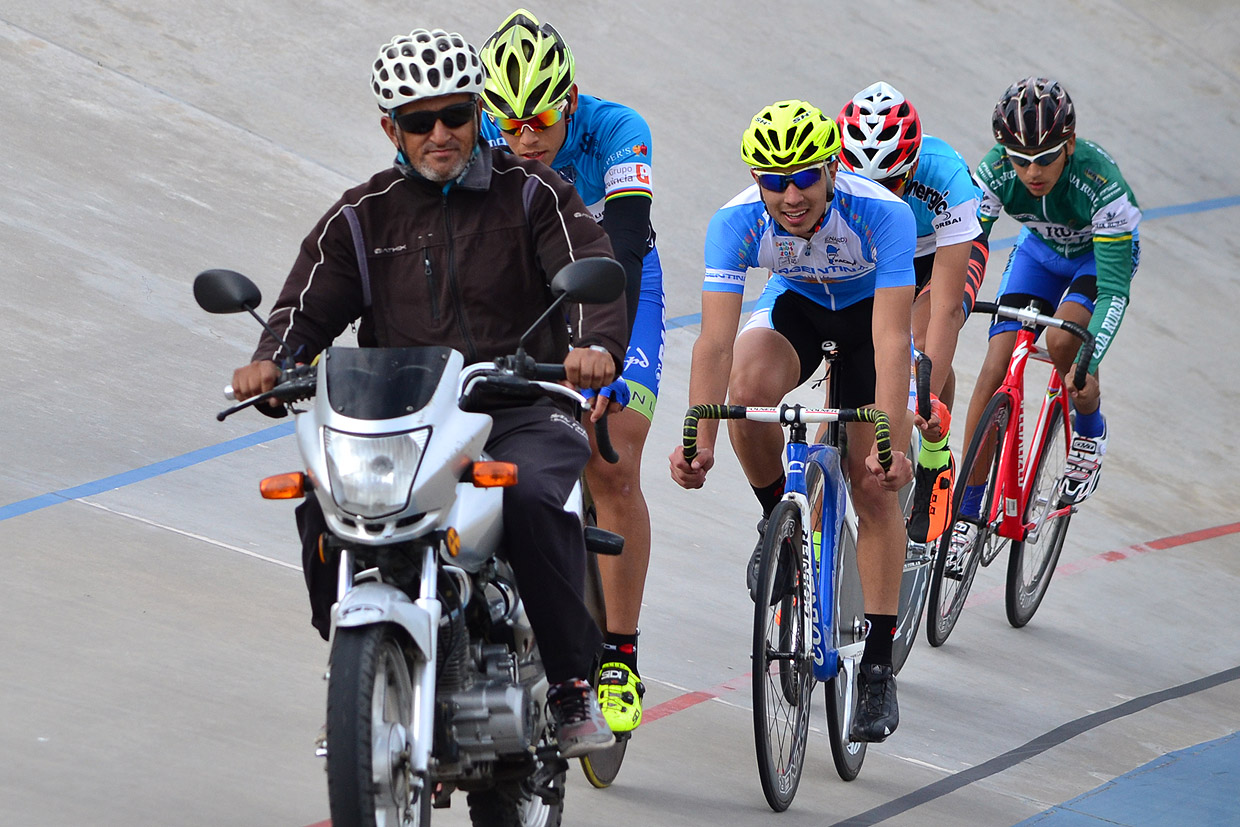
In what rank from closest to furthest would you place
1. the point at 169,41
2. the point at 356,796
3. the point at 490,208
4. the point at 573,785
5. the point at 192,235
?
the point at 356,796 < the point at 490,208 < the point at 573,785 < the point at 192,235 < the point at 169,41

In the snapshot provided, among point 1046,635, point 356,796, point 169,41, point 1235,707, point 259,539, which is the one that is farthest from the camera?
point 169,41

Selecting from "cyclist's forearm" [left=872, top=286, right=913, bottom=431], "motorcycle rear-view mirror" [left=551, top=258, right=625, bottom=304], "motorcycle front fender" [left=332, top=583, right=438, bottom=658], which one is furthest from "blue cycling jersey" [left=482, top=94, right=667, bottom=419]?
"motorcycle front fender" [left=332, top=583, right=438, bottom=658]

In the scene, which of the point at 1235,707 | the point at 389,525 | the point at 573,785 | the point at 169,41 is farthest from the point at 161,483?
the point at 169,41

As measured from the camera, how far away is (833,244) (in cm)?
450

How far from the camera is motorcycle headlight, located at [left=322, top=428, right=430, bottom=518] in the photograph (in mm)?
2703

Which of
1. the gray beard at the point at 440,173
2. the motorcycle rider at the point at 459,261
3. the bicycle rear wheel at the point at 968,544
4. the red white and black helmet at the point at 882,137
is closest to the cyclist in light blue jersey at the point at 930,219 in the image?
the red white and black helmet at the point at 882,137

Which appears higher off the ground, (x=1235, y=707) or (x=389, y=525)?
(x=389, y=525)

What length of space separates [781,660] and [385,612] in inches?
71.3

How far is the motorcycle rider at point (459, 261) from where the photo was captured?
3.20 metres

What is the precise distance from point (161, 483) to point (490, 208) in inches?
96.1

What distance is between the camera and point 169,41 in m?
9.53

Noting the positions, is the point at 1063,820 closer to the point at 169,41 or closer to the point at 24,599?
the point at 24,599

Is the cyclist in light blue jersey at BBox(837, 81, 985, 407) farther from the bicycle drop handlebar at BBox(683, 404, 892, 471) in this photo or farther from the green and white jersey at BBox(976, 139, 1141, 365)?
the bicycle drop handlebar at BBox(683, 404, 892, 471)

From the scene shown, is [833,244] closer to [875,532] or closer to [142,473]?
[875,532]
